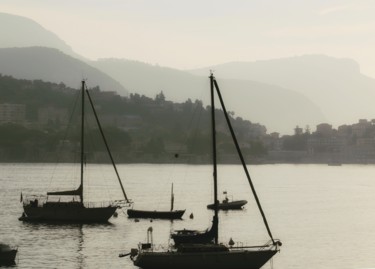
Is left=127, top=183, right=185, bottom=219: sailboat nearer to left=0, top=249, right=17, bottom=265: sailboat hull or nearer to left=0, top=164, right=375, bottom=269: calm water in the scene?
left=0, top=164, right=375, bottom=269: calm water

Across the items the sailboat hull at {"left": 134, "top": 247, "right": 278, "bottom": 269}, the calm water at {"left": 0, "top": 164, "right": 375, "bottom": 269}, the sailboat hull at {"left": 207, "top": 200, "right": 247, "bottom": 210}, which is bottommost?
the calm water at {"left": 0, "top": 164, "right": 375, "bottom": 269}

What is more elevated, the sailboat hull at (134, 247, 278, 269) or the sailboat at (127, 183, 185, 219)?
the sailboat hull at (134, 247, 278, 269)

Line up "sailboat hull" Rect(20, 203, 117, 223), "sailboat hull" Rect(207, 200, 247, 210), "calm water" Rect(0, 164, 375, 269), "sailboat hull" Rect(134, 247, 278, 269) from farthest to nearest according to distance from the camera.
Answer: "sailboat hull" Rect(207, 200, 247, 210) → "sailboat hull" Rect(20, 203, 117, 223) → "calm water" Rect(0, 164, 375, 269) → "sailboat hull" Rect(134, 247, 278, 269)

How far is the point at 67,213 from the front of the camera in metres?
92.7

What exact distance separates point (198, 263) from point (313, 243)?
37683mm

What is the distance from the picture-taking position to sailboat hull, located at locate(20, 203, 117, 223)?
9250cm

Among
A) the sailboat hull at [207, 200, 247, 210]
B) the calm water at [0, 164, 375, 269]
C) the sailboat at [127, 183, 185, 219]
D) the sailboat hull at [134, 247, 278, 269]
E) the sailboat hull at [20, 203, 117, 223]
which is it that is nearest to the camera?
the sailboat hull at [134, 247, 278, 269]

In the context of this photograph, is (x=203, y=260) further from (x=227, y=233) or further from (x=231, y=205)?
(x=231, y=205)

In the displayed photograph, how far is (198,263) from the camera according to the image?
5297 centimetres

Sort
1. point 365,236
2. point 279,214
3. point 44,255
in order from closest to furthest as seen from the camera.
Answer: point 44,255 → point 365,236 → point 279,214

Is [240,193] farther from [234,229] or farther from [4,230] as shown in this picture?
[4,230]

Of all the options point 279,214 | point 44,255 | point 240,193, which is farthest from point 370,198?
point 44,255

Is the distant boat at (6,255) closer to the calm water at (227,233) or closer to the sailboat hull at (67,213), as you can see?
the calm water at (227,233)

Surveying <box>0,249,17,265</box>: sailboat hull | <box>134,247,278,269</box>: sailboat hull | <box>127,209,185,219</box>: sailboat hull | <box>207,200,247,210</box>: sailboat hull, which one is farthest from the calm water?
<box>134,247,278,269</box>: sailboat hull
